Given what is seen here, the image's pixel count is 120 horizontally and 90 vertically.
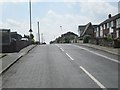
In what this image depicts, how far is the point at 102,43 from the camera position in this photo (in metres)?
44.1

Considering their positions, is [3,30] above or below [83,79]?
above

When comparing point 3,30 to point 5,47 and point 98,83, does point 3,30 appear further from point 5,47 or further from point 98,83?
point 98,83

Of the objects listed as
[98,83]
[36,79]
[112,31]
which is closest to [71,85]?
[98,83]

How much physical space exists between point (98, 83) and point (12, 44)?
23118 mm

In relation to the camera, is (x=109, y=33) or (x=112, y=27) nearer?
(x=112, y=27)

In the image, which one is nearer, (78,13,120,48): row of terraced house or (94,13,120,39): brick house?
(78,13,120,48): row of terraced house

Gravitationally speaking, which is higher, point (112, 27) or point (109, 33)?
point (112, 27)

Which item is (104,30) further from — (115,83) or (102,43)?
(115,83)

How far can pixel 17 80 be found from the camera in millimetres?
13234

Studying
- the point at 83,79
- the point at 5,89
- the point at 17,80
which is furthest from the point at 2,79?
the point at 83,79

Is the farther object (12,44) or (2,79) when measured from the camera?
(12,44)

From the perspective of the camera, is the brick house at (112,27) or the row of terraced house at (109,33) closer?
the row of terraced house at (109,33)

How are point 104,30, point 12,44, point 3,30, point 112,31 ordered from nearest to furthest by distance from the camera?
1. point 12,44
2. point 3,30
3. point 112,31
4. point 104,30

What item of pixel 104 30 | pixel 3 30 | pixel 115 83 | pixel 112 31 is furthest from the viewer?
pixel 104 30
